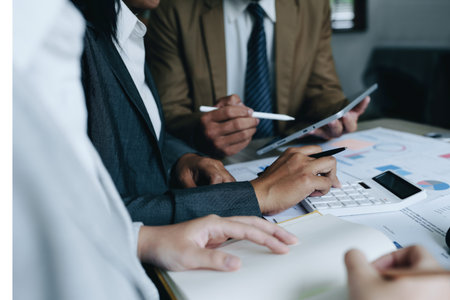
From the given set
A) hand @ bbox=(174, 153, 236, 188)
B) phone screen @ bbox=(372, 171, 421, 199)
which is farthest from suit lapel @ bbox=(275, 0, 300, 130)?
phone screen @ bbox=(372, 171, 421, 199)

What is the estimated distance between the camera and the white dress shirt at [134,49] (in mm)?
744

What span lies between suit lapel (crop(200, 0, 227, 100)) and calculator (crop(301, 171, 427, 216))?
827mm

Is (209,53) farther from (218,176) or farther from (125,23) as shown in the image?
(218,176)

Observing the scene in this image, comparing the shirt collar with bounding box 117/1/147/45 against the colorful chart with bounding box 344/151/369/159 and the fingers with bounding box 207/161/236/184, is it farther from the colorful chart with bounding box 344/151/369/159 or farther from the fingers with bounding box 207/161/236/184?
the colorful chart with bounding box 344/151/369/159

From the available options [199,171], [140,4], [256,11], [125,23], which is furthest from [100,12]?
[256,11]

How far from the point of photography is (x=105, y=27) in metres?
0.68

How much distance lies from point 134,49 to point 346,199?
2.05 feet

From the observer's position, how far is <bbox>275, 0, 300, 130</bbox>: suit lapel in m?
1.36

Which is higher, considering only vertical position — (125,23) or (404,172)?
(125,23)

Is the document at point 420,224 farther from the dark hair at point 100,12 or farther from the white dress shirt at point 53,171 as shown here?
the dark hair at point 100,12

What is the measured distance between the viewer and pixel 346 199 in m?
0.59

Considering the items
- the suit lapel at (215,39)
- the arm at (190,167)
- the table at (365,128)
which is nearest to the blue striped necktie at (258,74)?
the suit lapel at (215,39)

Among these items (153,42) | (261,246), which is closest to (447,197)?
(261,246)

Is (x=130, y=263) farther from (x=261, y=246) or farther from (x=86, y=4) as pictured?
(x=86, y=4)
